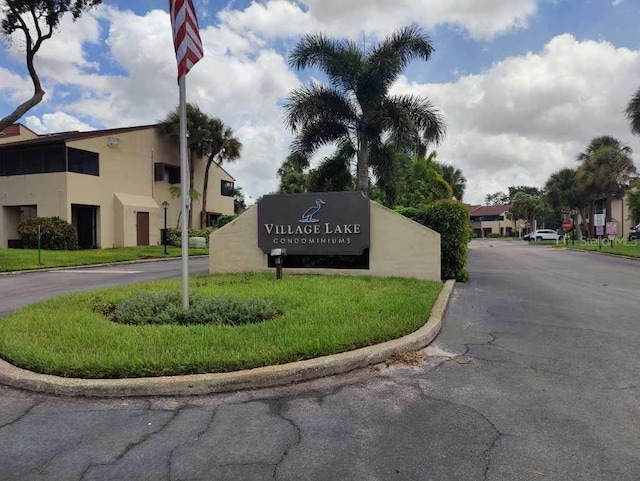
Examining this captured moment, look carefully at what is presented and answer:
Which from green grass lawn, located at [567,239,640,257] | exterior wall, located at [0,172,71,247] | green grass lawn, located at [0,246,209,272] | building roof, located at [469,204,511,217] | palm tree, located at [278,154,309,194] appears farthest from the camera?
building roof, located at [469,204,511,217]

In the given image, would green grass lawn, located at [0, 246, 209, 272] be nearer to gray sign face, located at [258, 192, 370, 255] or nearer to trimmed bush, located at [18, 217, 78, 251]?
trimmed bush, located at [18, 217, 78, 251]

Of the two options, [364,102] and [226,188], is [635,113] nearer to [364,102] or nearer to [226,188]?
[364,102]

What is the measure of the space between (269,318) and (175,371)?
2.30 meters

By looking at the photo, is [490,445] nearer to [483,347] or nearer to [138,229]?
[483,347]

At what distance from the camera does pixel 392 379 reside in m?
4.79

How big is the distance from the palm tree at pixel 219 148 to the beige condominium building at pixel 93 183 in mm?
2936

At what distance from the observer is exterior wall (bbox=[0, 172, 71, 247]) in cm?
2592

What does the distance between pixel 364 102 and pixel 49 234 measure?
55.1 ft

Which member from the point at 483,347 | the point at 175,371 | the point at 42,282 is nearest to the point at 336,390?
the point at 175,371

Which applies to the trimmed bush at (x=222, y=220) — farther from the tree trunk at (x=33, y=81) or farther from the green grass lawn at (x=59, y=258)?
the tree trunk at (x=33, y=81)

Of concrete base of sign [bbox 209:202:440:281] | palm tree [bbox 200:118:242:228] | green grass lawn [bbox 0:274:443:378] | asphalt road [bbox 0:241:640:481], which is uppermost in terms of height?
palm tree [bbox 200:118:242:228]

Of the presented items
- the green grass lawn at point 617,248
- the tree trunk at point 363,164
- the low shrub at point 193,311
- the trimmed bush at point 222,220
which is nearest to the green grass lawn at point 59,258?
the tree trunk at point 363,164

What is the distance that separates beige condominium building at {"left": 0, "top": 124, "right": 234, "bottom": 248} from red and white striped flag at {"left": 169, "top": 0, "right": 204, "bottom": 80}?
2190 cm

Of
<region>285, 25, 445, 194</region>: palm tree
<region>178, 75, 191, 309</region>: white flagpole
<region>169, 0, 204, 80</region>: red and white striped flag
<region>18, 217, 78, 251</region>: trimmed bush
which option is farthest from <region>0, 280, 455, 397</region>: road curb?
<region>18, 217, 78, 251</region>: trimmed bush
